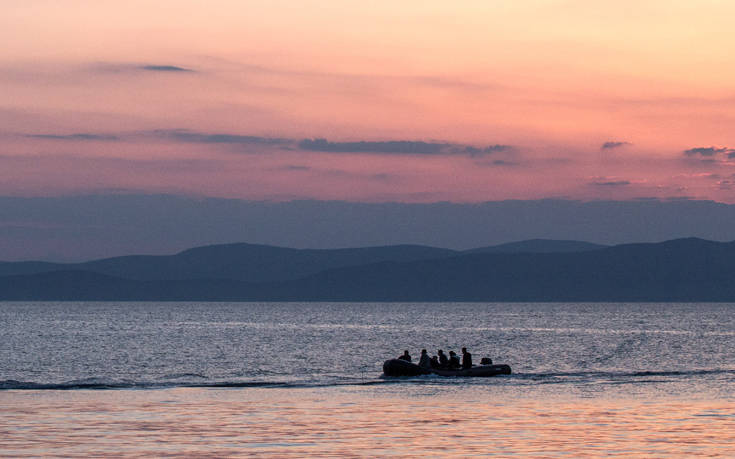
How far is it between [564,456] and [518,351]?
69371mm

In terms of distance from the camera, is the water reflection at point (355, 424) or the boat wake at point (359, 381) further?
the boat wake at point (359, 381)

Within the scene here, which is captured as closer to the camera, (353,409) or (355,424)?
(355,424)

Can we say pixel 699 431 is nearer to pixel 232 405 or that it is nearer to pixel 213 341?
pixel 232 405

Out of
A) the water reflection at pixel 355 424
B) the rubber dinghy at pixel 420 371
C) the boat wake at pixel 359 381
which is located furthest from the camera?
the rubber dinghy at pixel 420 371

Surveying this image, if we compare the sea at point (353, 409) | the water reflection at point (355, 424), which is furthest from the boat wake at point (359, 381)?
the water reflection at point (355, 424)

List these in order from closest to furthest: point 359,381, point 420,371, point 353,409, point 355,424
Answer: point 355,424 < point 353,409 < point 359,381 < point 420,371

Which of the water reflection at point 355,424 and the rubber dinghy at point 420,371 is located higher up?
the rubber dinghy at point 420,371

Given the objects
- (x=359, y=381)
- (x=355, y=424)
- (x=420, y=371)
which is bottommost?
(x=359, y=381)

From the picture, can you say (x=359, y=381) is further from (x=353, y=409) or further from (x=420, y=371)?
(x=353, y=409)

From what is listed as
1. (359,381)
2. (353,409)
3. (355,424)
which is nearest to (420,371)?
(359,381)

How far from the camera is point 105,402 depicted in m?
44.0

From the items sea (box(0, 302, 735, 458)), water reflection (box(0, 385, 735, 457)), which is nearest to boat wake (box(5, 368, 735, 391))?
sea (box(0, 302, 735, 458))

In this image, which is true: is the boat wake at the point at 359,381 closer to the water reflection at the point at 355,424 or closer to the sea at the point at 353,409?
the sea at the point at 353,409

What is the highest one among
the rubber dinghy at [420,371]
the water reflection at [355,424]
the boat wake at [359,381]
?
the rubber dinghy at [420,371]
